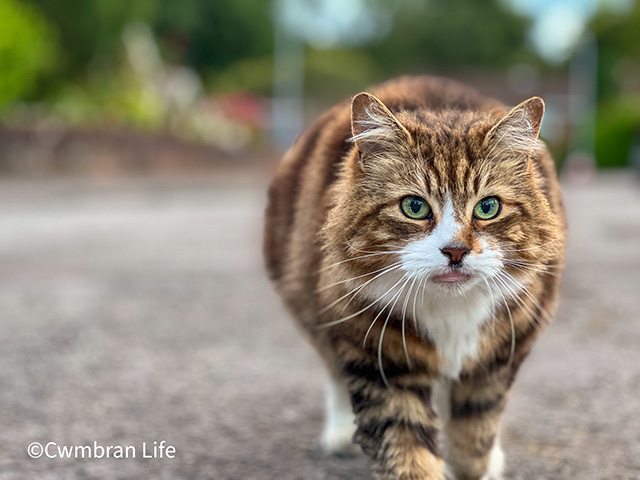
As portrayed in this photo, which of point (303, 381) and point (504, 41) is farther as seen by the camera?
point (504, 41)

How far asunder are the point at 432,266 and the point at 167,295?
3568 mm

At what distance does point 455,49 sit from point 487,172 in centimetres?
5269

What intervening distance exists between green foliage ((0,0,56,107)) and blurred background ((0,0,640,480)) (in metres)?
0.04

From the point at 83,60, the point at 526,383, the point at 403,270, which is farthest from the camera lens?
the point at 83,60

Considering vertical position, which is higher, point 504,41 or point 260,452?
point 504,41

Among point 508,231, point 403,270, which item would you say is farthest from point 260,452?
point 508,231

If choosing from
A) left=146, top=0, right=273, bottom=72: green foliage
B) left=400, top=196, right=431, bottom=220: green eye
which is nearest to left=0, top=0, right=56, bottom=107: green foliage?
left=400, top=196, right=431, bottom=220: green eye

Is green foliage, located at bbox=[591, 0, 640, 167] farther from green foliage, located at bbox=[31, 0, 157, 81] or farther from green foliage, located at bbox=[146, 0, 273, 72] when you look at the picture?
green foliage, located at bbox=[31, 0, 157, 81]

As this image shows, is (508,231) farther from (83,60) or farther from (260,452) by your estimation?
(83,60)

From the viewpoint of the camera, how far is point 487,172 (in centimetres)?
200

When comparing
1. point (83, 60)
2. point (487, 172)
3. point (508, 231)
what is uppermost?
point (83, 60)

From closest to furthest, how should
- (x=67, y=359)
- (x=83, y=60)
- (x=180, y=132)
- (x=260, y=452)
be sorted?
(x=260, y=452), (x=67, y=359), (x=180, y=132), (x=83, y=60)

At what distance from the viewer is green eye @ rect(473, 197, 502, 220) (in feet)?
6.48

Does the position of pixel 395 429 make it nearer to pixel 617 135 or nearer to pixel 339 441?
pixel 339 441
